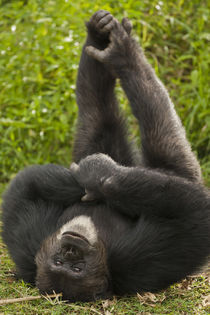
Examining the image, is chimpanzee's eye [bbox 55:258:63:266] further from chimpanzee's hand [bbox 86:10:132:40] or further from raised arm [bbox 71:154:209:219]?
chimpanzee's hand [bbox 86:10:132:40]

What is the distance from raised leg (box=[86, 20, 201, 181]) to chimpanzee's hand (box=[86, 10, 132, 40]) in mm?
64

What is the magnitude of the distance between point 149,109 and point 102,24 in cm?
90

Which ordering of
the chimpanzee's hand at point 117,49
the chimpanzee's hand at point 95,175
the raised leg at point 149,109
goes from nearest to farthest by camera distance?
the chimpanzee's hand at point 95,175
the raised leg at point 149,109
the chimpanzee's hand at point 117,49

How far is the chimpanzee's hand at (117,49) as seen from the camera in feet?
14.7

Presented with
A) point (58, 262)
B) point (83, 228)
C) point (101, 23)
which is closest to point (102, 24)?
point (101, 23)

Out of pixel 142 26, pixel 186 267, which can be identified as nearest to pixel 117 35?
pixel 186 267

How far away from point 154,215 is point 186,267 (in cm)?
44

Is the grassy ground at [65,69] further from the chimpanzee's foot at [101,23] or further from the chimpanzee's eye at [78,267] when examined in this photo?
the chimpanzee's eye at [78,267]

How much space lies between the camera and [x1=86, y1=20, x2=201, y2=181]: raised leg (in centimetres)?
424

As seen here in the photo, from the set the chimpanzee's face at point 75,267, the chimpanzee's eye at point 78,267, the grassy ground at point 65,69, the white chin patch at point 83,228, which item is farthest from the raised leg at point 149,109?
the grassy ground at point 65,69

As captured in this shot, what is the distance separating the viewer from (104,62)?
4582mm

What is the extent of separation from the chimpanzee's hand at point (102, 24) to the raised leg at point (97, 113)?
0.03ft

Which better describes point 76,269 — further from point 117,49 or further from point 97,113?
point 117,49

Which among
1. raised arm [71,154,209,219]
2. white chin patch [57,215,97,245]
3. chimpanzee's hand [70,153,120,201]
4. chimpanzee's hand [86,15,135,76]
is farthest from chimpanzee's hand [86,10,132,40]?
white chin patch [57,215,97,245]
